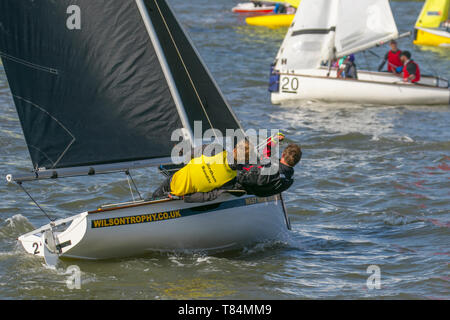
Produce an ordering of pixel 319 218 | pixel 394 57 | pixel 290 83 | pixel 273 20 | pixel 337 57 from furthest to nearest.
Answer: pixel 273 20, pixel 394 57, pixel 337 57, pixel 290 83, pixel 319 218

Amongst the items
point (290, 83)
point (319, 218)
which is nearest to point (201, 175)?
point (319, 218)

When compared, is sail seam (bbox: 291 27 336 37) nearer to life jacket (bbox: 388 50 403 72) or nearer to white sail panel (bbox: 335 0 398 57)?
white sail panel (bbox: 335 0 398 57)

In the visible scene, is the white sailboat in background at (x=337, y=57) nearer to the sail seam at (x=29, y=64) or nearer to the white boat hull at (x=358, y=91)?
the white boat hull at (x=358, y=91)

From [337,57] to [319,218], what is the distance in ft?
33.4

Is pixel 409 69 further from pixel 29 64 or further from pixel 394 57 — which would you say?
pixel 29 64

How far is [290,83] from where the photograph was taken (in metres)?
21.3


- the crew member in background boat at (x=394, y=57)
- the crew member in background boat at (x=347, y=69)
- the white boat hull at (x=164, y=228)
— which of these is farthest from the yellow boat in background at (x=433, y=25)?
the white boat hull at (x=164, y=228)

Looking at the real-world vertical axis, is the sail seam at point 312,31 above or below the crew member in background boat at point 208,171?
above

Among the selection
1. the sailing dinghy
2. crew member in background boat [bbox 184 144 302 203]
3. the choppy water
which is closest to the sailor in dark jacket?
crew member in background boat [bbox 184 144 302 203]

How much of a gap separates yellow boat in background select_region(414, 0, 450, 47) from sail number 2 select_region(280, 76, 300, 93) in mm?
12827

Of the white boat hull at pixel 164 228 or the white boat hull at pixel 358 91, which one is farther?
the white boat hull at pixel 358 91

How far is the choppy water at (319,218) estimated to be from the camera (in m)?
9.19
